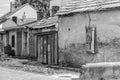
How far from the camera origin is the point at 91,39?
1795 centimetres

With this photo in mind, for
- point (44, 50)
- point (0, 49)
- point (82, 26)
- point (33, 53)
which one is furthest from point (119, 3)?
point (0, 49)

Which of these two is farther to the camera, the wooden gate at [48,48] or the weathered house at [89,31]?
the wooden gate at [48,48]

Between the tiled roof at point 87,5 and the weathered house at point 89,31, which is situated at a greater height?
the tiled roof at point 87,5

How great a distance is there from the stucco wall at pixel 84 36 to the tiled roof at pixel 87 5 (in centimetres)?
31

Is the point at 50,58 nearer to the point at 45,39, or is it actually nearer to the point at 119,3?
the point at 45,39

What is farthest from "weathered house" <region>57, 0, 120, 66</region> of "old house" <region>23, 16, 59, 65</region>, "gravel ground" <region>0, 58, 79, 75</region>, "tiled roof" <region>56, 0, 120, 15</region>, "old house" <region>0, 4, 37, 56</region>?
"old house" <region>0, 4, 37, 56</region>

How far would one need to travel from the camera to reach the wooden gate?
21.7 m

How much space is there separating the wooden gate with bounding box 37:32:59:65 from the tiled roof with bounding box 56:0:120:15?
7.92 ft

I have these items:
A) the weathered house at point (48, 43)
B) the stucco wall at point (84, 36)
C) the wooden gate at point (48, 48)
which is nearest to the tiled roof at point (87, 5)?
the stucco wall at point (84, 36)

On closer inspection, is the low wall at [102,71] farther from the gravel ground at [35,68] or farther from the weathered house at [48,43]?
the weathered house at [48,43]

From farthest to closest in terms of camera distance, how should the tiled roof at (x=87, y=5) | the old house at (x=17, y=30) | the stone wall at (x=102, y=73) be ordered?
the old house at (x=17, y=30), the tiled roof at (x=87, y=5), the stone wall at (x=102, y=73)

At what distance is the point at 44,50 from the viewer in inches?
904

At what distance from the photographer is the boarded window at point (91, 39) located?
58.3 ft

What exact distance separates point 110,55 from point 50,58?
637cm
